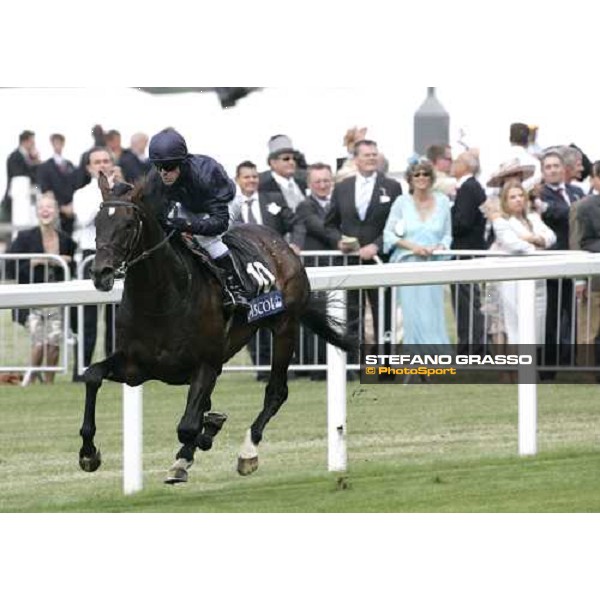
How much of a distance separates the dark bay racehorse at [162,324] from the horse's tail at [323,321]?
1.06 metres

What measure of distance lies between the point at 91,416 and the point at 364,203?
655 centimetres

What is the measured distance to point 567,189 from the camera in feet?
55.9

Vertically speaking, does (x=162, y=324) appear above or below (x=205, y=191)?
below

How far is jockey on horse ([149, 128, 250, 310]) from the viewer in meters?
9.95

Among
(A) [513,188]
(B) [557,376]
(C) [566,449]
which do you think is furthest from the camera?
(A) [513,188]

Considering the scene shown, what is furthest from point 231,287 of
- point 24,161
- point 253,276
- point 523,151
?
point 24,161

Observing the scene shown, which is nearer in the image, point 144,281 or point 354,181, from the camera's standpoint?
point 144,281

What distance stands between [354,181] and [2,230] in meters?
11.2

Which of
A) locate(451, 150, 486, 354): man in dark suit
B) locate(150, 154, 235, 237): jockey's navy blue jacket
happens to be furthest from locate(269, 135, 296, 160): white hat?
locate(150, 154, 235, 237): jockey's navy blue jacket

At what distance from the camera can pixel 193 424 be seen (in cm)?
1004

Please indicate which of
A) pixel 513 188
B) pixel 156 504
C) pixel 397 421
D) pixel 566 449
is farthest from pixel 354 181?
pixel 156 504

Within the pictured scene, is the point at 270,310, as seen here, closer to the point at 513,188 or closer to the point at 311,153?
the point at 513,188

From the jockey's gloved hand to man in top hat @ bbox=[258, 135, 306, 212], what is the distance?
249 inches

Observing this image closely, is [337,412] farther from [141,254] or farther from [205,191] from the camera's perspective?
[141,254]
